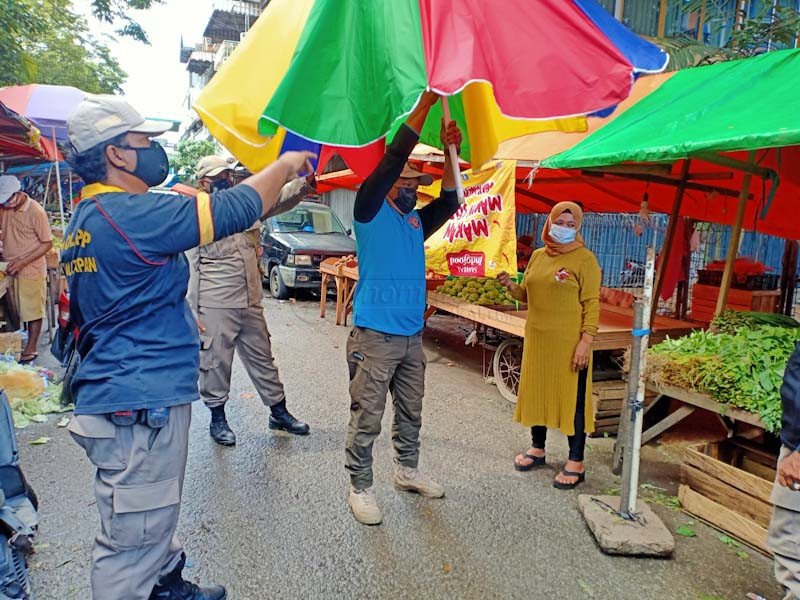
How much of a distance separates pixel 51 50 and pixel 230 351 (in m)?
20.3

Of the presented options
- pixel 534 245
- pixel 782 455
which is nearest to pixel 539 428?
pixel 782 455

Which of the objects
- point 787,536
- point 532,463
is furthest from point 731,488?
point 532,463

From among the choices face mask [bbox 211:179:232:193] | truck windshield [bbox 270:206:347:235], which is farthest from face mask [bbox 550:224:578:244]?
truck windshield [bbox 270:206:347:235]

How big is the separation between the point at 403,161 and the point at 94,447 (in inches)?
73.9

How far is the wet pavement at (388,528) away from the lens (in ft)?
9.23

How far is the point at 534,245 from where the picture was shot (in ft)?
34.9

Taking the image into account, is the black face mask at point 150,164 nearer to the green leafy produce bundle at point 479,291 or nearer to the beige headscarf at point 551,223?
the beige headscarf at point 551,223

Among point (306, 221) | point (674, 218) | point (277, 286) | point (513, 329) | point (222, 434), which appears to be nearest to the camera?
point (222, 434)

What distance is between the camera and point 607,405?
4.90m

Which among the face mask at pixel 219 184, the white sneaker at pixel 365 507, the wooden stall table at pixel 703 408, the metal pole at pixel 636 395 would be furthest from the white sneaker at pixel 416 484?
the face mask at pixel 219 184

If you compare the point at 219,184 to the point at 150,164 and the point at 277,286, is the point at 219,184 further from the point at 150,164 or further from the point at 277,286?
the point at 277,286

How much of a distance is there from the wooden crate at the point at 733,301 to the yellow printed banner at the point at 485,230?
9.46 feet

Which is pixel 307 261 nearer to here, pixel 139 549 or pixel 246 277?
pixel 246 277

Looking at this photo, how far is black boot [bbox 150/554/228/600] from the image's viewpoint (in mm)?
2436
